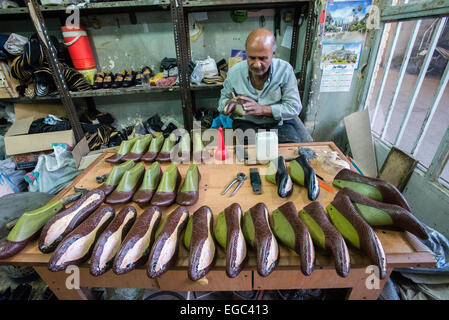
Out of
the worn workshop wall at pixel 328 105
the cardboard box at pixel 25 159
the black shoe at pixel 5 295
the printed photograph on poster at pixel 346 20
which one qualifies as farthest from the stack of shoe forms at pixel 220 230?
the cardboard box at pixel 25 159

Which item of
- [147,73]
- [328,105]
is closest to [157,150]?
[147,73]

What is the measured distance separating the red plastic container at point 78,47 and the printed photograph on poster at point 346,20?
261cm

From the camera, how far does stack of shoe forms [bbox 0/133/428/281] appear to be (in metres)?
0.69

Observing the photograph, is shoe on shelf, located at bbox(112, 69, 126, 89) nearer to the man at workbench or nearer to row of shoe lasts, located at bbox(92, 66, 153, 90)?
row of shoe lasts, located at bbox(92, 66, 153, 90)

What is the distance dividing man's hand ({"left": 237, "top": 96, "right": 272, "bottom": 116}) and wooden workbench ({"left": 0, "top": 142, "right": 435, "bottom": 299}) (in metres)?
0.80

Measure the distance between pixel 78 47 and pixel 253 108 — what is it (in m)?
2.14

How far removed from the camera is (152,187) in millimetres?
1058

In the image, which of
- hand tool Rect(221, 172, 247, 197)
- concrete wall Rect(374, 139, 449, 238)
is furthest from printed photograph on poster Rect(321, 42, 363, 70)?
hand tool Rect(221, 172, 247, 197)

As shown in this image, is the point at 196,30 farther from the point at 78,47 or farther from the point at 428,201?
the point at 428,201

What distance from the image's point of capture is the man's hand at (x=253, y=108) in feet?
5.73

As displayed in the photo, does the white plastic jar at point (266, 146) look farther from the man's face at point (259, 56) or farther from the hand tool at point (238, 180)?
the man's face at point (259, 56)

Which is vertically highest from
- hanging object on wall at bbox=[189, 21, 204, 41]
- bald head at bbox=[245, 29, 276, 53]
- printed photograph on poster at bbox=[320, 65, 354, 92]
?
hanging object on wall at bbox=[189, 21, 204, 41]

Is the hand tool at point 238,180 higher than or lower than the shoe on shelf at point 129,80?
lower
